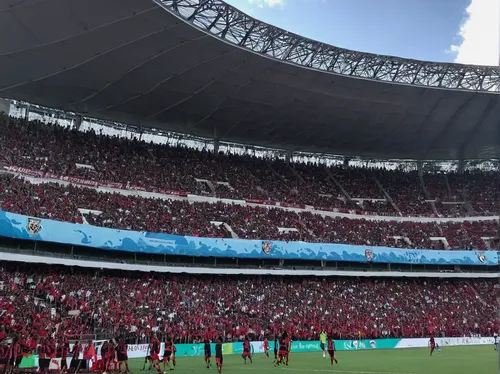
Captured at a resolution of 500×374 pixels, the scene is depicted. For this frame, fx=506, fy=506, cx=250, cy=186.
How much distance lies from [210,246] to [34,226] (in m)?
13.4

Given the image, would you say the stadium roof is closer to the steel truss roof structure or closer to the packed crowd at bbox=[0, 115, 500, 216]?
the steel truss roof structure

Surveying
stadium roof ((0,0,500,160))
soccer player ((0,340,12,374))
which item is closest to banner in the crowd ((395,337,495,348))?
stadium roof ((0,0,500,160))

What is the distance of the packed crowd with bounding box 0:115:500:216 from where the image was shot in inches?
1597

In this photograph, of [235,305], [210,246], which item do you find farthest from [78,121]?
[235,305]

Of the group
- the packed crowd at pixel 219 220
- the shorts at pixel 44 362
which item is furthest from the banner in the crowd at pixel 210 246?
the shorts at pixel 44 362

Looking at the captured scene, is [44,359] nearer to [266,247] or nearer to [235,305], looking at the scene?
[235,305]

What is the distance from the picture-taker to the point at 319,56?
40969mm

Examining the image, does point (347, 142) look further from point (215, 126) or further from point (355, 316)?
point (355, 316)

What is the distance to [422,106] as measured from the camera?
49.0m

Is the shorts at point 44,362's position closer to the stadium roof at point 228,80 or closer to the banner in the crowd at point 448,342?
the stadium roof at point 228,80

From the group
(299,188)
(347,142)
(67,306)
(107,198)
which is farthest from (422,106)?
(67,306)

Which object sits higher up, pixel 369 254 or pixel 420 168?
pixel 420 168

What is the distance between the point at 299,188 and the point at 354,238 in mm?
9096

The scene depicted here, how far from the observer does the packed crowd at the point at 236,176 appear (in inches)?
1597
